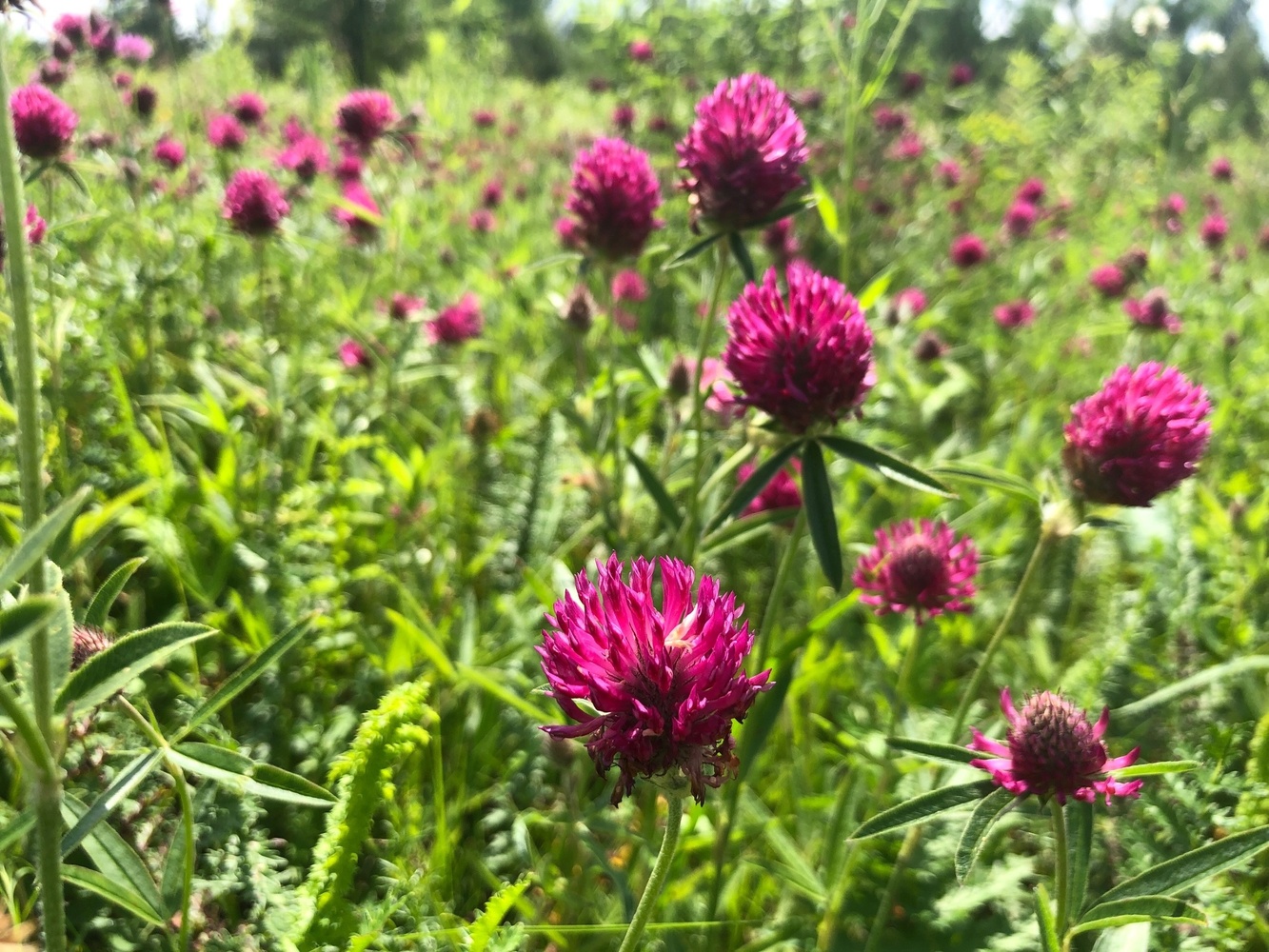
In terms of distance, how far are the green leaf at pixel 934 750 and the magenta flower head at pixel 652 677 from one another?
378 millimetres

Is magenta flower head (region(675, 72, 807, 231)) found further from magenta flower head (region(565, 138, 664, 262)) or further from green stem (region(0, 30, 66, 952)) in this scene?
green stem (region(0, 30, 66, 952))

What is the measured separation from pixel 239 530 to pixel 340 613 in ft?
1.22

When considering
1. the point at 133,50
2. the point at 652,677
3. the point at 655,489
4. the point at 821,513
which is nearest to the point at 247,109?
the point at 133,50

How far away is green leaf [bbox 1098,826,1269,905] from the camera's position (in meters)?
0.91

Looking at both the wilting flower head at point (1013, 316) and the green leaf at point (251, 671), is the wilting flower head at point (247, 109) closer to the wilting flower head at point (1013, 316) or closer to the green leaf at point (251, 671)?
the wilting flower head at point (1013, 316)

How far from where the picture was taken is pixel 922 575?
5.06 ft

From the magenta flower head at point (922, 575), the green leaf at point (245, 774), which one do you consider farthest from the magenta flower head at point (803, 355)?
the green leaf at point (245, 774)

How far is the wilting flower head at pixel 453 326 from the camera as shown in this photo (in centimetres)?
304

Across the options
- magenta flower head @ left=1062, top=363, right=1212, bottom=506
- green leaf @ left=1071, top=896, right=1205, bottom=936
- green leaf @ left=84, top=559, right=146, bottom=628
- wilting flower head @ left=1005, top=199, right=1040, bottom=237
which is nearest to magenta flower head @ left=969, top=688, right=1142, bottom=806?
green leaf @ left=1071, top=896, right=1205, bottom=936

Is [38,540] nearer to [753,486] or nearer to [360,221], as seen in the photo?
[753,486]

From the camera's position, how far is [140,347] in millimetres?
2754

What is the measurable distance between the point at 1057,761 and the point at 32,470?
1.20m

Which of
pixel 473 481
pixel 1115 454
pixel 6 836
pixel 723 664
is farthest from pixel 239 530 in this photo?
pixel 1115 454

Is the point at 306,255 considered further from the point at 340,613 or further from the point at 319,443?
the point at 340,613
